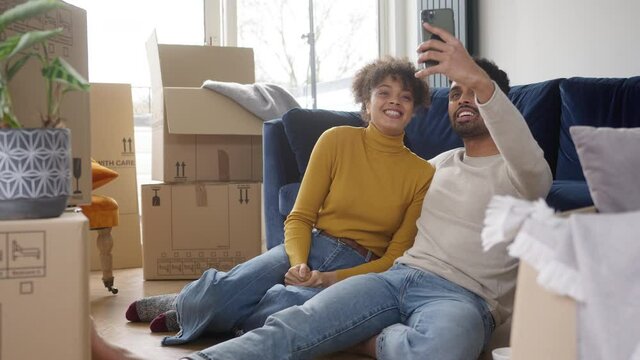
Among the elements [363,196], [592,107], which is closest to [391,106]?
[363,196]

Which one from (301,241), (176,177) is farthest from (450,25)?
(176,177)

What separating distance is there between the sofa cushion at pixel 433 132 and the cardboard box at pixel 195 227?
3.02 feet

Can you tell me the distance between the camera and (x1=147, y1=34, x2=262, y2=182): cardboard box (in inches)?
131

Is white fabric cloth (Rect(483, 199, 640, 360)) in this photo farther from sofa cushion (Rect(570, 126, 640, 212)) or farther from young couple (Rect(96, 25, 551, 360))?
young couple (Rect(96, 25, 551, 360))

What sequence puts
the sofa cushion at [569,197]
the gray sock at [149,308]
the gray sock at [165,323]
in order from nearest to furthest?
the sofa cushion at [569,197] → the gray sock at [165,323] → the gray sock at [149,308]

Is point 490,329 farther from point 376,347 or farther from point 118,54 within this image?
point 118,54

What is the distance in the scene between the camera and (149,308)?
8.25 ft

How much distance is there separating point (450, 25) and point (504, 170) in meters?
0.39

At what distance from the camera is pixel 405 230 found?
2068 millimetres

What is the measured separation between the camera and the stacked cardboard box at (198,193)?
3.33 meters

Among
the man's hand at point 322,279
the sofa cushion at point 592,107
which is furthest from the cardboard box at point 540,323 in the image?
the sofa cushion at point 592,107

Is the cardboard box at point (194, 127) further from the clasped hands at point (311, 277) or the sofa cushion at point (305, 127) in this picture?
the clasped hands at point (311, 277)

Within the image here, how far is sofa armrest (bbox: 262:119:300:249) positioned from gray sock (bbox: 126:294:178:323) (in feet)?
1.25

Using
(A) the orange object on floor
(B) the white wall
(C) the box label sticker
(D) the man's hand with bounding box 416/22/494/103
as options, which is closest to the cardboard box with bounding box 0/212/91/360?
(C) the box label sticker
